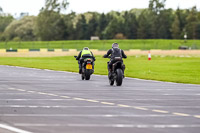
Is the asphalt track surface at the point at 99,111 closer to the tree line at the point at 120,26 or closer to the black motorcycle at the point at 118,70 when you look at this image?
the black motorcycle at the point at 118,70

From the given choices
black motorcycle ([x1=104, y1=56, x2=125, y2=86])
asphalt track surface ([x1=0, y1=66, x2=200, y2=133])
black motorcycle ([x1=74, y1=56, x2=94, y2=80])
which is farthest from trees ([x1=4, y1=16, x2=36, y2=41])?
asphalt track surface ([x1=0, y1=66, x2=200, y2=133])

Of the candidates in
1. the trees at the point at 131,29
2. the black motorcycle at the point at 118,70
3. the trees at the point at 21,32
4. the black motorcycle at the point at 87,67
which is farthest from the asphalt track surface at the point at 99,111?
the trees at the point at 21,32

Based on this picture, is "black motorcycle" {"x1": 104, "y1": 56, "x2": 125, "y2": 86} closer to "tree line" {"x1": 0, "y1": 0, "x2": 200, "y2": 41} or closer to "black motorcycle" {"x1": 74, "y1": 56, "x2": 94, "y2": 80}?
"black motorcycle" {"x1": 74, "y1": 56, "x2": 94, "y2": 80}

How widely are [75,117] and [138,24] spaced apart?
145495 mm

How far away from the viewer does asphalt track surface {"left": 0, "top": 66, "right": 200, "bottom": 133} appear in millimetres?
9711

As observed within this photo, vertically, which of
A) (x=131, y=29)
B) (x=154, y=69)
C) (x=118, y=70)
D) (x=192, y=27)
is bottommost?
(x=154, y=69)

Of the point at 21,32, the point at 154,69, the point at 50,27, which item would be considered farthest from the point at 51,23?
the point at 154,69

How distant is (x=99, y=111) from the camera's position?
12.4m

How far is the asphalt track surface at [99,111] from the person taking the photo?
9711 millimetres

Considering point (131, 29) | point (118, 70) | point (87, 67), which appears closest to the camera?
point (118, 70)

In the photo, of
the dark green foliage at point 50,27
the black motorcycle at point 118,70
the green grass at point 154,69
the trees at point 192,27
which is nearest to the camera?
the black motorcycle at point 118,70

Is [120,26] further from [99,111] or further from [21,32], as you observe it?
[99,111]

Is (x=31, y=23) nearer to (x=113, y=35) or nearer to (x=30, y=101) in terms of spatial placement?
(x=113, y=35)

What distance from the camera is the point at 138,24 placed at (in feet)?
511
